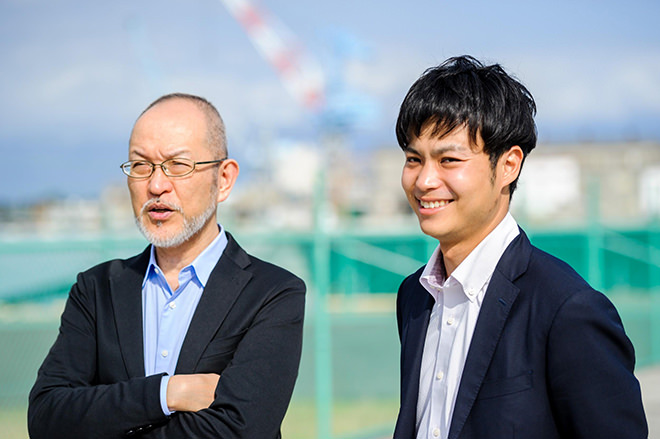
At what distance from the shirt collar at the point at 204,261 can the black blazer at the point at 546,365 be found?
3.51 ft

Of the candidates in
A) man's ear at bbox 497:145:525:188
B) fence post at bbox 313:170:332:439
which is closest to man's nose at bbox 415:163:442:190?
man's ear at bbox 497:145:525:188

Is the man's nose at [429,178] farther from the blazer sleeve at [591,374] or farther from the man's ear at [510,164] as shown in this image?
the blazer sleeve at [591,374]

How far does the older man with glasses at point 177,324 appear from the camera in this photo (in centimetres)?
232

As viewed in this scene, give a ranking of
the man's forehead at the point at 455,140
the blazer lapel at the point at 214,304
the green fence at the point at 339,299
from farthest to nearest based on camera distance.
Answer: the green fence at the point at 339,299 < the blazer lapel at the point at 214,304 < the man's forehead at the point at 455,140

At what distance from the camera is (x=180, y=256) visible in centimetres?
265

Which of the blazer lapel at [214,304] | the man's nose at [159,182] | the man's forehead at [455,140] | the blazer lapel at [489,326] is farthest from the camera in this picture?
the man's nose at [159,182]

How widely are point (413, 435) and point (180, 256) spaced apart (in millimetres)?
1054

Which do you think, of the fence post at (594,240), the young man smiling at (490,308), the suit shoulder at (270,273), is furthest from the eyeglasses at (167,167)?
the fence post at (594,240)

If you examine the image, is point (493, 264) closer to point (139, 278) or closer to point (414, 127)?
point (414, 127)

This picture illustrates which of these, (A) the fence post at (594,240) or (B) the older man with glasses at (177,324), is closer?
(B) the older man with glasses at (177,324)

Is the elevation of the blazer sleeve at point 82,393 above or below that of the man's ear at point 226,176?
below

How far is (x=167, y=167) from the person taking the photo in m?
2.57

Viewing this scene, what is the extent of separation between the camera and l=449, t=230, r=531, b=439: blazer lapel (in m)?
1.84

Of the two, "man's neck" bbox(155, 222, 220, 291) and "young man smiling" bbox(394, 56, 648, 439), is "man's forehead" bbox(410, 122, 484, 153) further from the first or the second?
"man's neck" bbox(155, 222, 220, 291)
